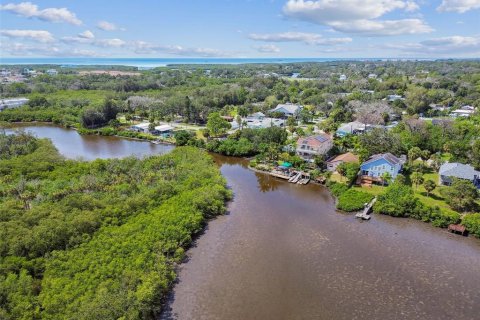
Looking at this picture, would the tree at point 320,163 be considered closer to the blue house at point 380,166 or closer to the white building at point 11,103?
the blue house at point 380,166

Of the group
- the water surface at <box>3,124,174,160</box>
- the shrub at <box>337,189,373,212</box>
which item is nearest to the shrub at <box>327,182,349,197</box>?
the shrub at <box>337,189,373,212</box>

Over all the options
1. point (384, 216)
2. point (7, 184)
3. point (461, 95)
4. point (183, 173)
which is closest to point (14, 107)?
point (7, 184)

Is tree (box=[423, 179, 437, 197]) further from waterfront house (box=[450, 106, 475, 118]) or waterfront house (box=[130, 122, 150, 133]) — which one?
waterfront house (box=[450, 106, 475, 118])

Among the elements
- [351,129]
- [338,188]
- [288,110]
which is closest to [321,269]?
[338,188]

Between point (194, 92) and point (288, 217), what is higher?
point (194, 92)

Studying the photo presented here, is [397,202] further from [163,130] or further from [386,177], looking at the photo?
[163,130]

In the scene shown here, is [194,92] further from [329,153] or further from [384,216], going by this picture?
[384,216]
